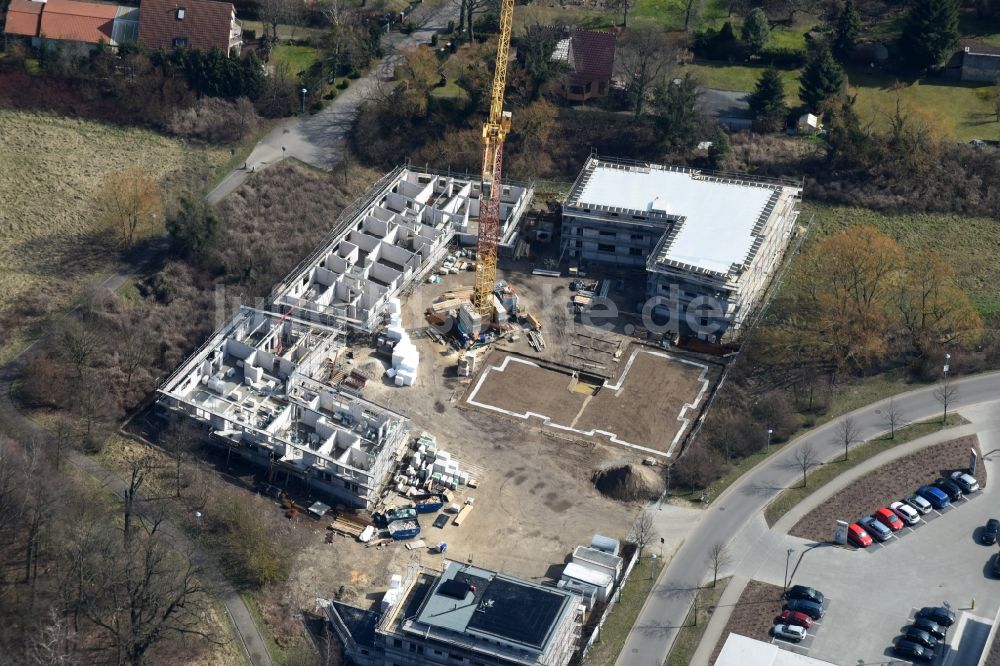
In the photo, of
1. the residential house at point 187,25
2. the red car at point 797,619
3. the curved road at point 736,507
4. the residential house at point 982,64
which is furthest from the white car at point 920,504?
the residential house at point 187,25

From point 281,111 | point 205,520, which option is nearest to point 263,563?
point 205,520

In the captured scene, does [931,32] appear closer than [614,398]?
No

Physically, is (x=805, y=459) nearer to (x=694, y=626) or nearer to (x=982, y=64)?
(x=694, y=626)

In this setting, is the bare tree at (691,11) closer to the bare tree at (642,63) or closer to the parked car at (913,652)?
the bare tree at (642,63)

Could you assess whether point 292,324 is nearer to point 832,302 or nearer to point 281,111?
point 281,111

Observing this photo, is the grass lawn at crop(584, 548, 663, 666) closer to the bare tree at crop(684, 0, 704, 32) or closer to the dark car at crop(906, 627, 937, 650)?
the dark car at crop(906, 627, 937, 650)

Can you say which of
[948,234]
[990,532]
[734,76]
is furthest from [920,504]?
[734,76]

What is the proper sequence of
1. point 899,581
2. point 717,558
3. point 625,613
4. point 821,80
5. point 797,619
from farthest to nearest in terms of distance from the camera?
point 821,80, point 717,558, point 899,581, point 625,613, point 797,619
